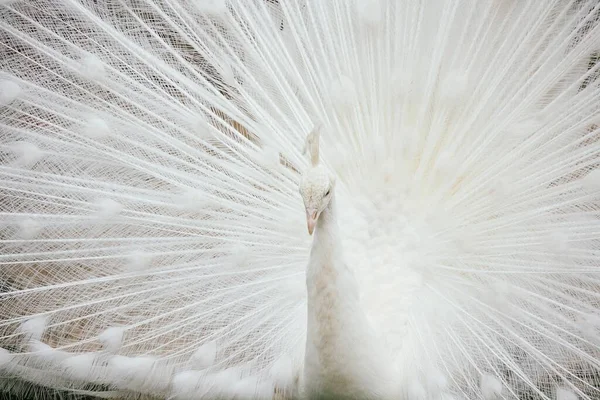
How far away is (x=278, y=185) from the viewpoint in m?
2.13

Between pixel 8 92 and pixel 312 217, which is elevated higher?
pixel 8 92

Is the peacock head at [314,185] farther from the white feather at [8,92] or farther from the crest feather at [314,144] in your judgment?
the white feather at [8,92]

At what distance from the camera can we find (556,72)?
1.99 metres

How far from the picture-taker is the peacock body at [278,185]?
1.91 meters

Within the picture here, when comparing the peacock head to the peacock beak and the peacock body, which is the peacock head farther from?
the peacock body

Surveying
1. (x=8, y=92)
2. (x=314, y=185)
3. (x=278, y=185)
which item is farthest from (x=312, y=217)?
(x=8, y=92)

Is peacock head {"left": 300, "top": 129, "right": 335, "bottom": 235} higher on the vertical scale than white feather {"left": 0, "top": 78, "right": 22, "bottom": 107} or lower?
lower

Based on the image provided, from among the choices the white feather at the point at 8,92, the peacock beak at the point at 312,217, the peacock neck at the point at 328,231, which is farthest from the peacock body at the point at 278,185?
the peacock beak at the point at 312,217

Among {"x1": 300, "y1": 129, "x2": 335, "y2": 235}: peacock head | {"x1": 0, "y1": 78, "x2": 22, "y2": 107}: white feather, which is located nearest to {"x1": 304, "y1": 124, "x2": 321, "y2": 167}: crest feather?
{"x1": 300, "y1": 129, "x2": 335, "y2": 235}: peacock head

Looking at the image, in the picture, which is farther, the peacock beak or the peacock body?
the peacock body

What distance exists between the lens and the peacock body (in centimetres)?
191

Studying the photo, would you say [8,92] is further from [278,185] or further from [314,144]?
[314,144]

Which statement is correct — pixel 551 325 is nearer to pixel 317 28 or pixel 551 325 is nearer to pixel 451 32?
pixel 451 32

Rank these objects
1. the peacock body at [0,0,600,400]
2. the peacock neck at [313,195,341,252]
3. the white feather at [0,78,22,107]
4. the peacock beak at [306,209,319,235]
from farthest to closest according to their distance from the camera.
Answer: the white feather at [0,78,22,107]
the peacock body at [0,0,600,400]
the peacock neck at [313,195,341,252]
the peacock beak at [306,209,319,235]
